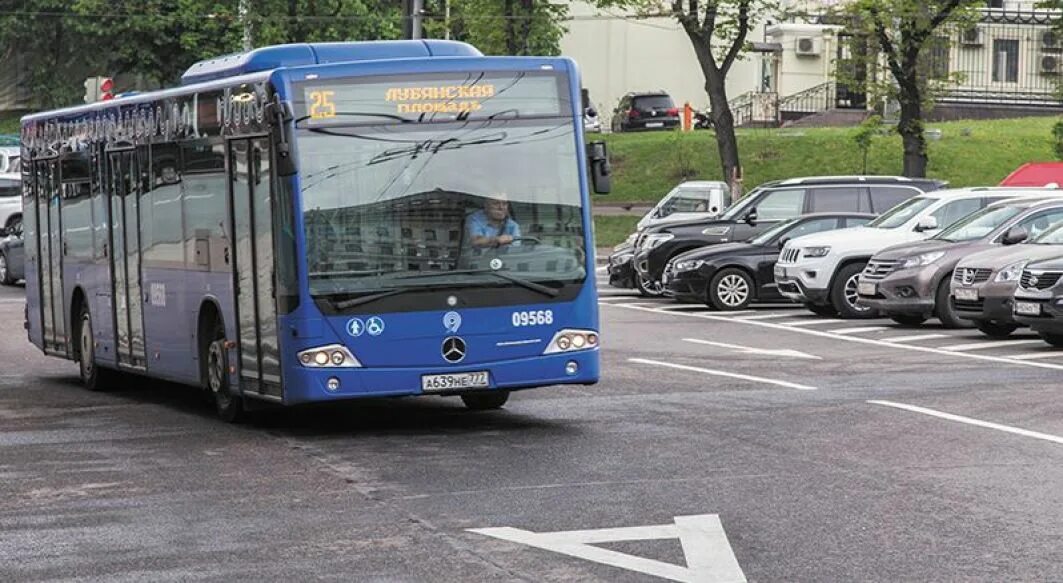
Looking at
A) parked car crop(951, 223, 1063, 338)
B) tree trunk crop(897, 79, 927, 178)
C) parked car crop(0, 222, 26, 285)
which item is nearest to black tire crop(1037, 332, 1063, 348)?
parked car crop(951, 223, 1063, 338)

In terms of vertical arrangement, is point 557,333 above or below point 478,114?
below

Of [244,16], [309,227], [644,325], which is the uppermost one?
[244,16]

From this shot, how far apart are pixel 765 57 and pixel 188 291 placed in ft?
217

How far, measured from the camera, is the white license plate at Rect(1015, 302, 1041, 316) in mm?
22578

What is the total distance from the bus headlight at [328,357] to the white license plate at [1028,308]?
33.1 feet

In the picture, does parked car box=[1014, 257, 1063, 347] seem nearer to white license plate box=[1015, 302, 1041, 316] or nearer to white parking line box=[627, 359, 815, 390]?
white license plate box=[1015, 302, 1041, 316]

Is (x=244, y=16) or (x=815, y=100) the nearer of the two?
(x=244, y=16)

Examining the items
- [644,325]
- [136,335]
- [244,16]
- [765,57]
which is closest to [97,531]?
[136,335]

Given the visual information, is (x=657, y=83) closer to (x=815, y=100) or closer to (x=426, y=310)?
(x=815, y=100)

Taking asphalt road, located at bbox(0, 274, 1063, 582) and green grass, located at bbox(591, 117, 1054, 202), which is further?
green grass, located at bbox(591, 117, 1054, 202)

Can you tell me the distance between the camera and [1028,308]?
74.5 feet

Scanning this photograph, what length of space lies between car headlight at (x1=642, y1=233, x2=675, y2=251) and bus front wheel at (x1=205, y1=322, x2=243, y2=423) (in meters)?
17.5

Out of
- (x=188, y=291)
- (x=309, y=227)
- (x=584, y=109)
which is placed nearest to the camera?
(x=309, y=227)

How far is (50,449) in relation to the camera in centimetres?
1487
